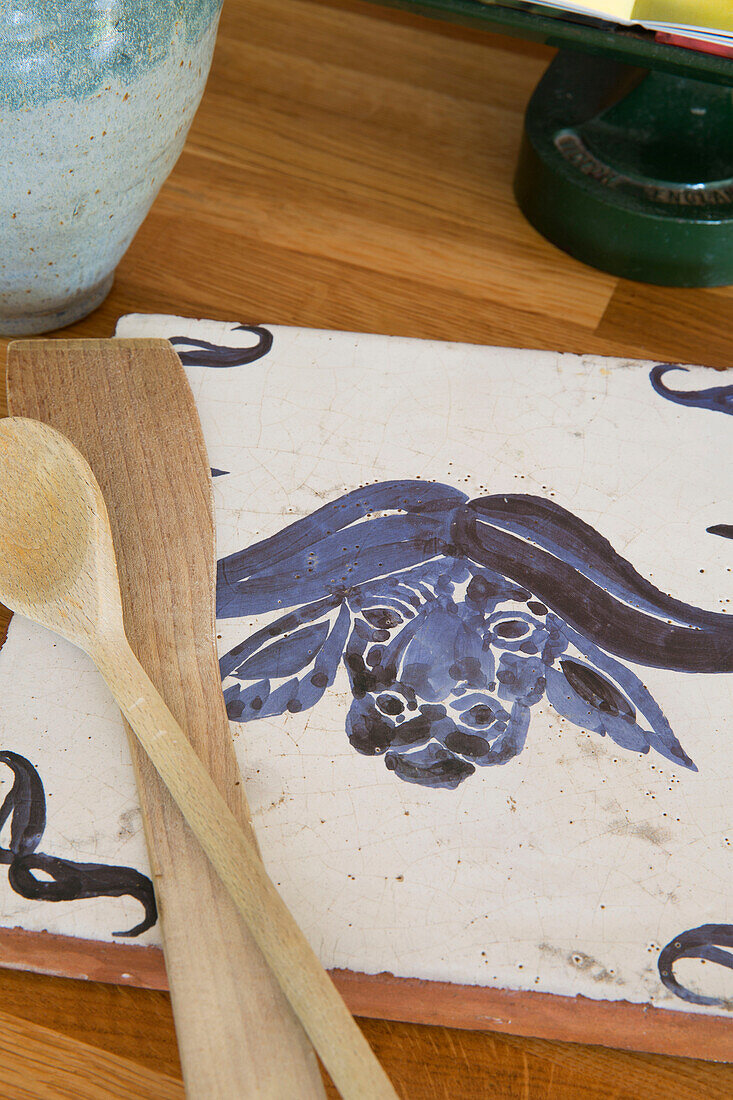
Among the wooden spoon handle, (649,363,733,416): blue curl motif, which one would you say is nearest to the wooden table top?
(649,363,733,416): blue curl motif

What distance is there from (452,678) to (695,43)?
0.28 m

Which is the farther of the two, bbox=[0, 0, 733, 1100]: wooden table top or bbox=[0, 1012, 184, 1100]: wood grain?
bbox=[0, 0, 733, 1100]: wooden table top

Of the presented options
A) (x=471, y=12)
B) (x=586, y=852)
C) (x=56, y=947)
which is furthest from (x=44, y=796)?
(x=471, y=12)

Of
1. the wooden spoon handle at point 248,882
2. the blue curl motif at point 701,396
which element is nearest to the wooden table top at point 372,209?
the blue curl motif at point 701,396

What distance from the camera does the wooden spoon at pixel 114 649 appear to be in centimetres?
24

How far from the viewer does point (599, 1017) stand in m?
0.27

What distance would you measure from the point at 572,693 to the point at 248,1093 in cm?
16

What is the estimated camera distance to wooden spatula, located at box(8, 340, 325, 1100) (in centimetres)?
24

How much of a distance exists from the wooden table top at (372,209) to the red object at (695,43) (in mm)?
117

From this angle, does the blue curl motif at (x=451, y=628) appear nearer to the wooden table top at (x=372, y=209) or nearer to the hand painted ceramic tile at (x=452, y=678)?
the hand painted ceramic tile at (x=452, y=678)

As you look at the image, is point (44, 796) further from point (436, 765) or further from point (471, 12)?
→ point (471, 12)

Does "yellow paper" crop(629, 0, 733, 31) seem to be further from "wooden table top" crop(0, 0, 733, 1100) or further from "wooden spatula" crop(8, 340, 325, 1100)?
"wooden spatula" crop(8, 340, 325, 1100)

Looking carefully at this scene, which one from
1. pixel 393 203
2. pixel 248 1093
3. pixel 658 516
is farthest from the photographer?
pixel 393 203

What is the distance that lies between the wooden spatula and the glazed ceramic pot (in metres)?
0.04
